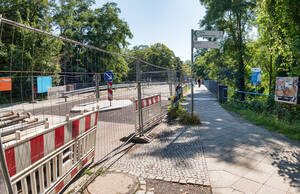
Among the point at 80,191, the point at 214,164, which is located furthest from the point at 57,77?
the point at 214,164

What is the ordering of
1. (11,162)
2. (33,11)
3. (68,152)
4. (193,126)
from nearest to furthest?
(11,162)
(68,152)
(193,126)
(33,11)

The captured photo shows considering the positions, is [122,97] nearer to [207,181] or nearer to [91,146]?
[91,146]

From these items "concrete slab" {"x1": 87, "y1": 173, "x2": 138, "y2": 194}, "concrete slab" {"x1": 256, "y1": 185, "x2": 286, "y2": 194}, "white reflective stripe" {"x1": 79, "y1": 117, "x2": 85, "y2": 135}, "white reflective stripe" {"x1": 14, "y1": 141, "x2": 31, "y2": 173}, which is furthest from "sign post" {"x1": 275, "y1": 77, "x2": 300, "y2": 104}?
"white reflective stripe" {"x1": 14, "y1": 141, "x2": 31, "y2": 173}

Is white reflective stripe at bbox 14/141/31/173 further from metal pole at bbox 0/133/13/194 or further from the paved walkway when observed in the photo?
the paved walkway

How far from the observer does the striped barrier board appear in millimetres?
1925

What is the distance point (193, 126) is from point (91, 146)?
4.20 meters

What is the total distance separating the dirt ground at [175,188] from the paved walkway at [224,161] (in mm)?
125

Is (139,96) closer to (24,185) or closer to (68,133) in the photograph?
(68,133)

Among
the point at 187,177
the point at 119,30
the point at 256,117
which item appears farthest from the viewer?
the point at 119,30

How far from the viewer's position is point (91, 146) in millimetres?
3773

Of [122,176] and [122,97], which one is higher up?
[122,97]

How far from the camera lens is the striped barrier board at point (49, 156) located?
1.92 meters

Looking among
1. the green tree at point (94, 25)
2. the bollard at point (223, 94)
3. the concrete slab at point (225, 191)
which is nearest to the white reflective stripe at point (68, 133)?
the concrete slab at point (225, 191)

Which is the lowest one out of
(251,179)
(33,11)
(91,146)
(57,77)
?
(251,179)
